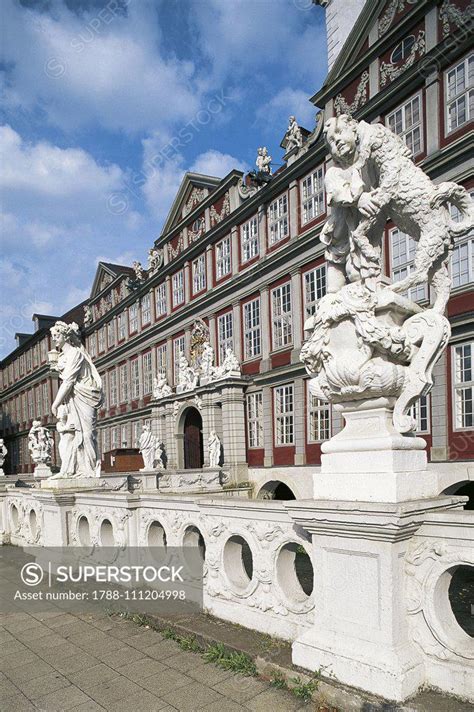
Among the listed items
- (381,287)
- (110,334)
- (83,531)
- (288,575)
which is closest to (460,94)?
(381,287)

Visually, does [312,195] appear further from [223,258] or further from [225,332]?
[225,332]

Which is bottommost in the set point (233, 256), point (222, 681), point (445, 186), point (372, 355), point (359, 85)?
point (222, 681)

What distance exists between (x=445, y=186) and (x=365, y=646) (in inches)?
114

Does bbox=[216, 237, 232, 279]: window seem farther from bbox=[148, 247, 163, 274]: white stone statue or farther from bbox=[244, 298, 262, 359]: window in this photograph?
bbox=[148, 247, 163, 274]: white stone statue

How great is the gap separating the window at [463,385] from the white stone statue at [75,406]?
9.12 metres

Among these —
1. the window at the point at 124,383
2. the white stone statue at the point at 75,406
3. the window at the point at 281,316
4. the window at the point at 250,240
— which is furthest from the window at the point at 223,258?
the white stone statue at the point at 75,406

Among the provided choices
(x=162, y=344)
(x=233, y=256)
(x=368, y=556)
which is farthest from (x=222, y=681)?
(x=162, y=344)

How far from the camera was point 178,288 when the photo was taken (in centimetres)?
2867

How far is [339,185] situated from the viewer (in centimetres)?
357

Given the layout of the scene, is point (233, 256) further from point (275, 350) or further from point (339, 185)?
point (339, 185)

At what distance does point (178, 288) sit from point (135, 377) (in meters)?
7.74

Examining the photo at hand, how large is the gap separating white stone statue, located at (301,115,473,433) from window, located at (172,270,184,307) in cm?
2484

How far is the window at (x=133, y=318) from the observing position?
3362 centimetres

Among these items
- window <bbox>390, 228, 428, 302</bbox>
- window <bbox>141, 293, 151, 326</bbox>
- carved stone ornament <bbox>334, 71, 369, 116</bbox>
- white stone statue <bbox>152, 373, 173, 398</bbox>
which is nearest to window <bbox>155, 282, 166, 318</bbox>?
window <bbox>141, 293, 151, 326</bbox>
